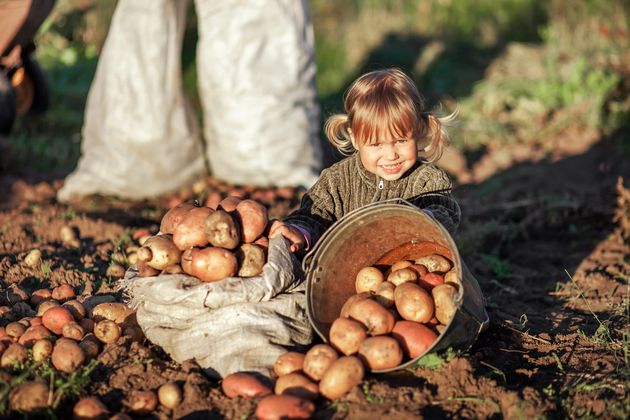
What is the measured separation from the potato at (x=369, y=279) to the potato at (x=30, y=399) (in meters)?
1.25

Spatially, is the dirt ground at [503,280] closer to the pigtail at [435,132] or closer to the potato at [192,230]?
the potato at [192,230]

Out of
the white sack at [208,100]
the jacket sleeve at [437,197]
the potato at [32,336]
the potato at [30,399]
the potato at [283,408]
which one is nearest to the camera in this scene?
the potato at [283,408]

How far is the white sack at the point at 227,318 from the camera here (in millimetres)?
2658

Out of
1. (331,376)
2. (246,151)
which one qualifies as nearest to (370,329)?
(331,376)

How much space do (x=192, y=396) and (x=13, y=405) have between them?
1.94 ft

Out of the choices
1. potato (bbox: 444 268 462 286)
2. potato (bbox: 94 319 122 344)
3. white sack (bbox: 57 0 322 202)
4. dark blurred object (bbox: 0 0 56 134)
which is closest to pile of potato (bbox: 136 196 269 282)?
potato (bbox: 94 319 122 344)

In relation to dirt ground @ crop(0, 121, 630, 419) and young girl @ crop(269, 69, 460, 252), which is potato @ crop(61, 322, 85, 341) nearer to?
dirt ground @ crop(0, 121, 630, 419)

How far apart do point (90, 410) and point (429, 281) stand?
136cm

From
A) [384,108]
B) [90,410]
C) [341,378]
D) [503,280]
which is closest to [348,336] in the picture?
[341,378]

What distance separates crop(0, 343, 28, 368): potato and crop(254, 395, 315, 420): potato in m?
0.94

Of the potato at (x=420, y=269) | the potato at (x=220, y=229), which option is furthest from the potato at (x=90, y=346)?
the potato at (x=420, y=269)

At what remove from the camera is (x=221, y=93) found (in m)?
4.91

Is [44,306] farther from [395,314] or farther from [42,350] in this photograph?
[395,314]

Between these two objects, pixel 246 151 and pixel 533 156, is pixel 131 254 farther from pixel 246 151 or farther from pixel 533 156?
pixel 533 156
